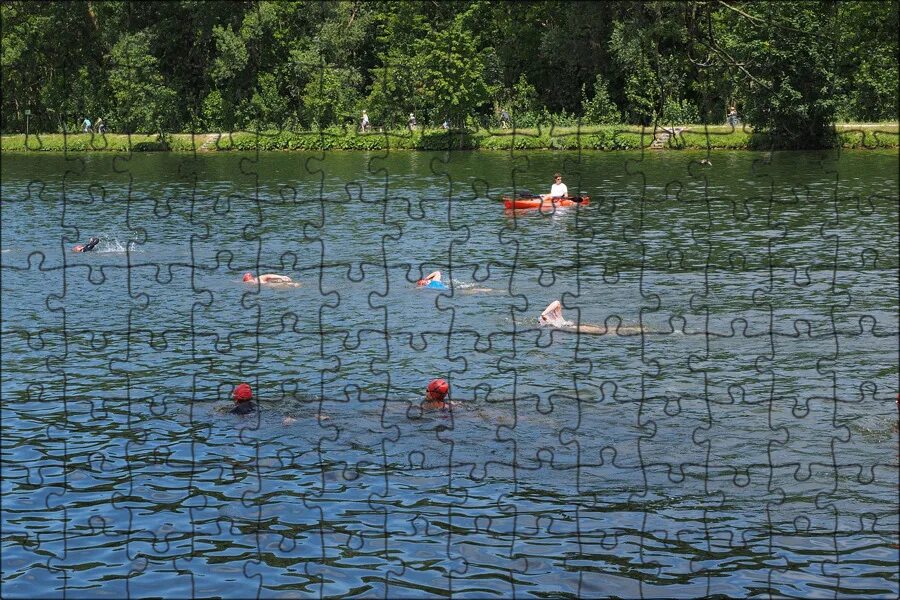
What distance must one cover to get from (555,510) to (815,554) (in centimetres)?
362

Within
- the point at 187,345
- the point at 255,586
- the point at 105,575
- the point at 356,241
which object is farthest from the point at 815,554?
the point at 356,241

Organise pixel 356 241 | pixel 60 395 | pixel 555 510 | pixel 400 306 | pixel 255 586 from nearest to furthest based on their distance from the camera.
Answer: pixel 255 586 < pixel 555 510 < pixel 60 395 < pixel 400 306 < pixel 356 241

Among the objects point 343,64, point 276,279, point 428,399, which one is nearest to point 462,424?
point 428,399

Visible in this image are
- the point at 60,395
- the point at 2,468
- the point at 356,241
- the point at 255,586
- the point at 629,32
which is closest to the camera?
the point at 255,586

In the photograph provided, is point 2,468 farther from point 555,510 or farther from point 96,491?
point 555,510

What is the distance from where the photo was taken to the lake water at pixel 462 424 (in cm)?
1503

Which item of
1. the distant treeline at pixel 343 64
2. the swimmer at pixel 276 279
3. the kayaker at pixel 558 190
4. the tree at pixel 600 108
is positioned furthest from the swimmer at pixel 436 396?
the tree at pixel 600 108

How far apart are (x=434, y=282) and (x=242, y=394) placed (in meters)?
11.9

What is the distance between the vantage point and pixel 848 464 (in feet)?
60.3

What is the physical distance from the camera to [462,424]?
2081 cm
